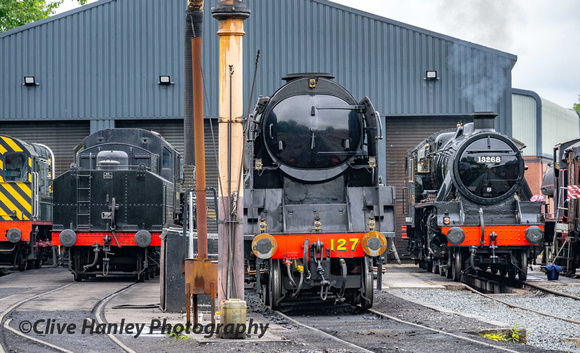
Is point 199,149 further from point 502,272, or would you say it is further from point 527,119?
point 527,119

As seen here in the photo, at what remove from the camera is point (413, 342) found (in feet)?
28.8

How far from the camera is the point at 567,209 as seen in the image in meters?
19.7

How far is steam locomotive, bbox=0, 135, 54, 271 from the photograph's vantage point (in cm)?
1912

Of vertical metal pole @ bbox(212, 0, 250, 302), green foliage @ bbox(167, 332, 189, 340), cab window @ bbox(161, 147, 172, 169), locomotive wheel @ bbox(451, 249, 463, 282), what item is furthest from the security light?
green foliage @ bbox(167, 332, 189, 340)

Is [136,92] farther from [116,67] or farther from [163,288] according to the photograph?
[163,288]

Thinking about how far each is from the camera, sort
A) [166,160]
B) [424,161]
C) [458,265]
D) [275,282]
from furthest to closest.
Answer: [424,161], [166,160], [458,265], [275,282]

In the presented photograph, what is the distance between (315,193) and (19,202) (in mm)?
10083

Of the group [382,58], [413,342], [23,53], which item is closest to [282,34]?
[382,58]

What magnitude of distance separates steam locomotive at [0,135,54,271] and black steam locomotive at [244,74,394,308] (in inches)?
349

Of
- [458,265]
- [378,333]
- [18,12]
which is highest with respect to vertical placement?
[18,12]

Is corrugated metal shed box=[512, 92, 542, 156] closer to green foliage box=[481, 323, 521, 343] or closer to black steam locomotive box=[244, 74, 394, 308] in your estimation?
black steam locomotive box=[244, 74, 394, 308]

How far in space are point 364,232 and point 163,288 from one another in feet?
10.2

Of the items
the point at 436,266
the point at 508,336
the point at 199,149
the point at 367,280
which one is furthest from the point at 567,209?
the point at 199,149

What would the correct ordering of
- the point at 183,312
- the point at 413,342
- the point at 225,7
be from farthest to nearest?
the point at 183,312 < the point at 225,7 < the point at 413,342
